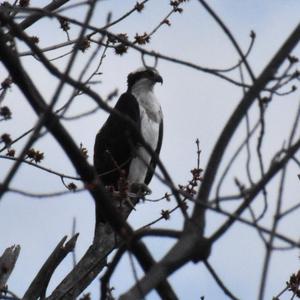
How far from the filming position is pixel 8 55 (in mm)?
2697

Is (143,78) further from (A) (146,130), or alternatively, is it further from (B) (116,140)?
(A) (146,130)

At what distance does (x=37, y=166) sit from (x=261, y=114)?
2.18m

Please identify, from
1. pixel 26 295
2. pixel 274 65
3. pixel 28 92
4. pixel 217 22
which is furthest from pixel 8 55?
pixel 26 295

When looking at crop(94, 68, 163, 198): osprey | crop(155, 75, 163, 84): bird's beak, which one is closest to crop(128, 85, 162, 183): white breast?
crop(94, 68, 163, 198): osprey

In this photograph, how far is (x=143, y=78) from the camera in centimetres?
861

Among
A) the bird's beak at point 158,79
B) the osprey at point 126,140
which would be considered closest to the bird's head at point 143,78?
the bird's beak at point 158,79

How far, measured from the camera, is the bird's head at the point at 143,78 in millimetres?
8406

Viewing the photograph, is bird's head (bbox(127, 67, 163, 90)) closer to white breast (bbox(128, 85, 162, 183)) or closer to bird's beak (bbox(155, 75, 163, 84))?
bird's beak (bbox(155, 75, 163, 84))

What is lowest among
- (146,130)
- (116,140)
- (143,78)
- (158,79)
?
(146,130)

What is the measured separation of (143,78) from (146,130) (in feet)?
3.62

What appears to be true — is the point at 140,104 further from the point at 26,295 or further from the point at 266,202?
the point at 266,202

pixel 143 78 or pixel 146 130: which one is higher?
pixel 143 78

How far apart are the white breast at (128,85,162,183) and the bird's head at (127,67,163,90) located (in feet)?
0.92

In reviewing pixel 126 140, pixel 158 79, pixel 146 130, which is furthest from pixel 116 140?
pixel 158 79
